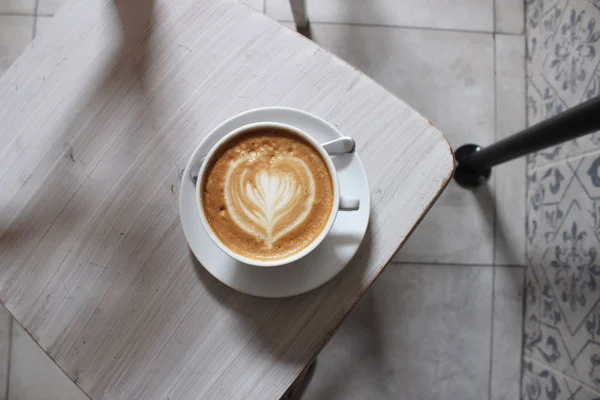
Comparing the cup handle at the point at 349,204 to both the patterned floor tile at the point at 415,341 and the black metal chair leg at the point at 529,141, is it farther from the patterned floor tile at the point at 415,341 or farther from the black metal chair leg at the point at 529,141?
the patterned floor tile at the point at 415,341

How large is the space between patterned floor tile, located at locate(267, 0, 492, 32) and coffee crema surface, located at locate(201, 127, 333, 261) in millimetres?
740

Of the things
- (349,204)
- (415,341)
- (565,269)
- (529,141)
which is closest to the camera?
(349,204)

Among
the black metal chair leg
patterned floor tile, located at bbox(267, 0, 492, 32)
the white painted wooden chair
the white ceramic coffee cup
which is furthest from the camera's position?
patterned floor tile, located at bbox(267, 0, 492, 32)

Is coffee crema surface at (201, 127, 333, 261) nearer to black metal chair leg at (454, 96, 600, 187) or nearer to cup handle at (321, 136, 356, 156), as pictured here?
cup handle at (321, 136, 356, 156)

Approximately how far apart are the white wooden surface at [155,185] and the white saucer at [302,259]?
0.03 m

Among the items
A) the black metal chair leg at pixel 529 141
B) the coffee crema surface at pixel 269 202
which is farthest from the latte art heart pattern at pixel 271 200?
the black metal chair leg at pixel 529 141

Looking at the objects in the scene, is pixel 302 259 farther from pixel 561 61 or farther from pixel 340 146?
pixel 561 61

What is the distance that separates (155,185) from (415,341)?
79 cm

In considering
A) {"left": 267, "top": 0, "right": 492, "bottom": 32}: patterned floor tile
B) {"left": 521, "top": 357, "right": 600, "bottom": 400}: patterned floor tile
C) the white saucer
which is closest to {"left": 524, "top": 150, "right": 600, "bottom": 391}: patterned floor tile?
{"left": 521, "top": 357, "right": 600, "bottom": 400}: patterned floor tile

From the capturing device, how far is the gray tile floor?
1124mm

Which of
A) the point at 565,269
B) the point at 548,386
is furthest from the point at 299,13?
the point at 548,386

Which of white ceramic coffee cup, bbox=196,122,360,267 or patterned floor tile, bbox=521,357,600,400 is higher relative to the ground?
white ceramic coffee cup, bbox=196,122,360,267

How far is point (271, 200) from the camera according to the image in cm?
57

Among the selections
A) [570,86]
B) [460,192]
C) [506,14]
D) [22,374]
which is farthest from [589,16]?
[22,374]
